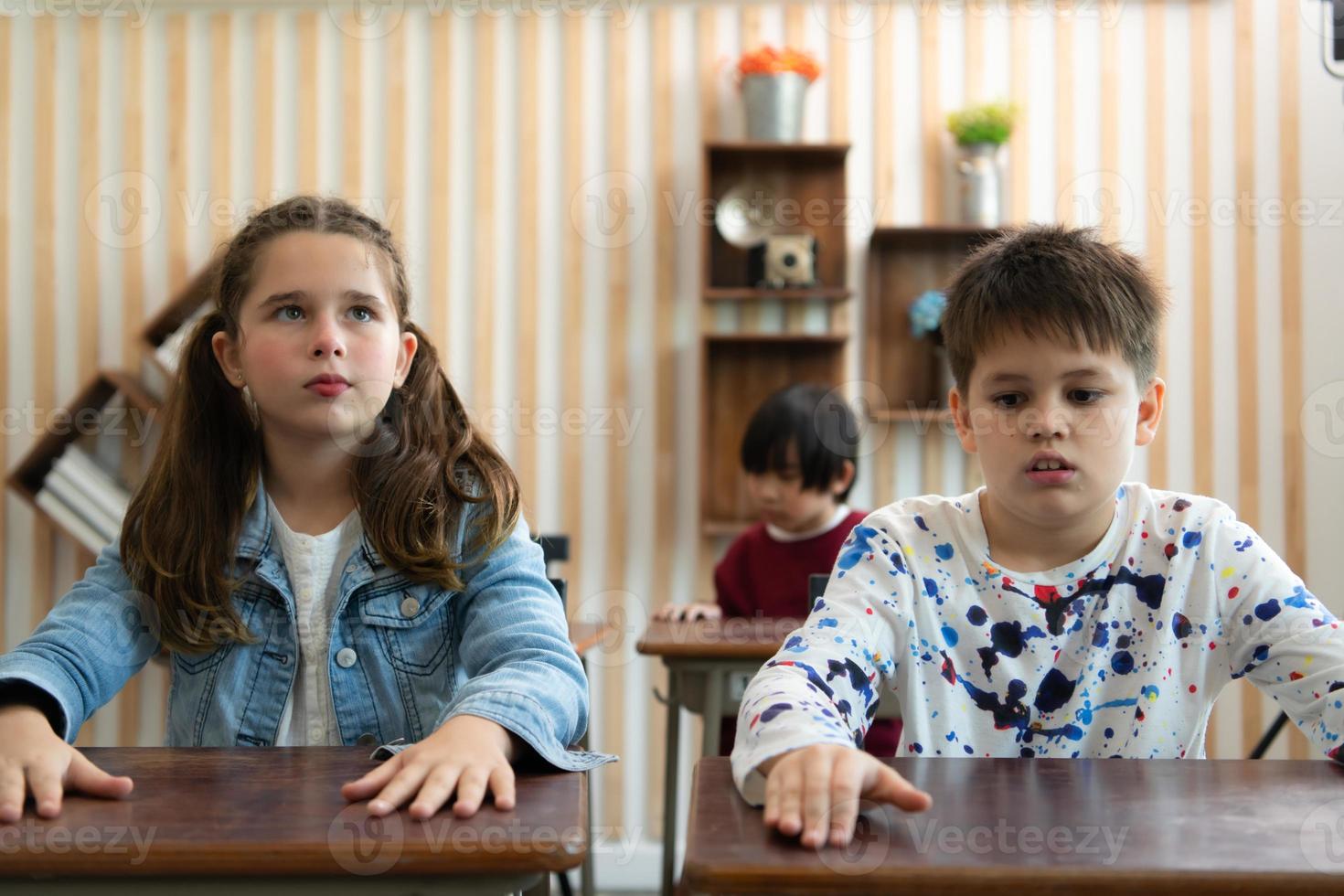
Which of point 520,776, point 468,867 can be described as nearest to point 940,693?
point 520,776

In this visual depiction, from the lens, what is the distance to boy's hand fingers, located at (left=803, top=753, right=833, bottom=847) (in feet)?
2.29

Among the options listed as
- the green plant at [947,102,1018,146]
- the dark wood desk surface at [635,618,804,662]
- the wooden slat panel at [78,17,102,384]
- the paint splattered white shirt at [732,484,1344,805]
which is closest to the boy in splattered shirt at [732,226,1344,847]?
the paint splattered white shirt at [732,484,1344,805]

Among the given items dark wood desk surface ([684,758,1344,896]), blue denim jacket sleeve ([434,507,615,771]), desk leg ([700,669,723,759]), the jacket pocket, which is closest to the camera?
dark wood desk surface ([684,758,1344,896])

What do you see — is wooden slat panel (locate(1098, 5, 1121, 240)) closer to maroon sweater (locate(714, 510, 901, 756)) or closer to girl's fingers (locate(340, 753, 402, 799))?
maroon sweater (locate(714, 510, 901, 756))

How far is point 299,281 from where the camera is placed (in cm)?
137

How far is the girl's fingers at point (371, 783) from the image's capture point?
0.80 meters

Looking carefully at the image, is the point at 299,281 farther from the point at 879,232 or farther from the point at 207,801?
the point at 879,232

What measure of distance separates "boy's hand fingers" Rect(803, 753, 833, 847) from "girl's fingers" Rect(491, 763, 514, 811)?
0.67 feet

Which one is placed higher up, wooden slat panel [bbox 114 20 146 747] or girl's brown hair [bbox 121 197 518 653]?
wooden slat panel [bbox 114 20 146 747]

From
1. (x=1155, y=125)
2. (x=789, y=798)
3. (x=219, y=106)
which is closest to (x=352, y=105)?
(x=219, y=106)

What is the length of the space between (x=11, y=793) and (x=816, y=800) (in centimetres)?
56

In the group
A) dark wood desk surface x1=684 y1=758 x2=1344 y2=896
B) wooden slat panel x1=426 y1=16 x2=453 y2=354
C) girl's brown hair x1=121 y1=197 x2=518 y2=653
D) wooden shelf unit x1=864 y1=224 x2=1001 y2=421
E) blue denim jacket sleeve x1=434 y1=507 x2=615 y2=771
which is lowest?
dark wood desk surface x1=684 y1=758 x2=1344 y2=896

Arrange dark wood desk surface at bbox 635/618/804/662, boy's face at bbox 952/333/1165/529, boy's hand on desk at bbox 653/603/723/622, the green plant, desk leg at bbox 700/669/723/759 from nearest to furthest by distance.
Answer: boy's face at bbox 952/333/1165/529 → dark wood desk surface at bbox 635/618/804/662 → desk leg at bbox 700/669/723/759 → boy's hand on desk at bbox 653/603/723/622 → the green plant

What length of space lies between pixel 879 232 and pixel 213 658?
2.53m
